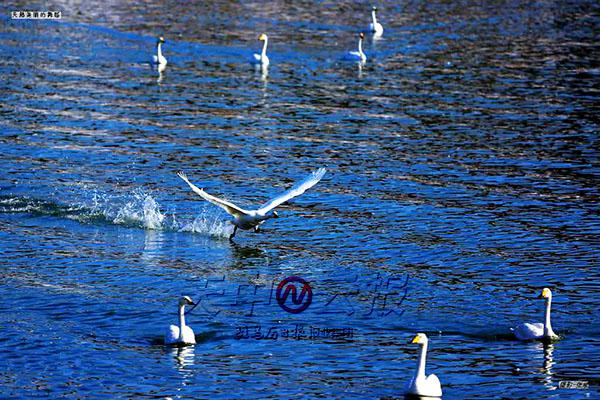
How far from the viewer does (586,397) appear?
17812 mm

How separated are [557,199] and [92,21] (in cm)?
3383

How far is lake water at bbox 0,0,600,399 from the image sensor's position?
19203 millimetres

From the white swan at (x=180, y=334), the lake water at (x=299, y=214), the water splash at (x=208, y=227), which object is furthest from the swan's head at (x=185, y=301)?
the water splash at (x=208, y=227)

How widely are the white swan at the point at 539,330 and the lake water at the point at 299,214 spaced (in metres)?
0.22

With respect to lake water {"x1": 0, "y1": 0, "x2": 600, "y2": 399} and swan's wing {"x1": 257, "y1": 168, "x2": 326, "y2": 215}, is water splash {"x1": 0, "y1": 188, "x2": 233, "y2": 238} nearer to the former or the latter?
lake water {"x1": 0, "y1": 0, "x2": 600, "y2": 399}

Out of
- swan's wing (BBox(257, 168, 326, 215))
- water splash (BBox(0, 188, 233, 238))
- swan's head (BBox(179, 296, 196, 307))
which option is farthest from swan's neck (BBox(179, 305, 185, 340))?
water splash (BBox(0, 188, 233, 238))

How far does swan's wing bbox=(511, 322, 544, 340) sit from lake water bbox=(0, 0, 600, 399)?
0.69 feet

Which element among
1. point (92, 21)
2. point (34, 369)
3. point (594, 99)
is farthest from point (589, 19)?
point (34, 369)

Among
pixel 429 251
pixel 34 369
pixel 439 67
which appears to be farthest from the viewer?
pixel 439 67

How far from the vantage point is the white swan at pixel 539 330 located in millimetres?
20125

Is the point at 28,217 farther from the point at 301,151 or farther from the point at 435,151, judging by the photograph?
the point at 435,151

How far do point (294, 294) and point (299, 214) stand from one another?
664 cm

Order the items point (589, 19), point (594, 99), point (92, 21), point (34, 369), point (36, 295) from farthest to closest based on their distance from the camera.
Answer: point (589, 19) → point (92, 21) → point (594, 99) → point (36, 295) → point (34, 369)
